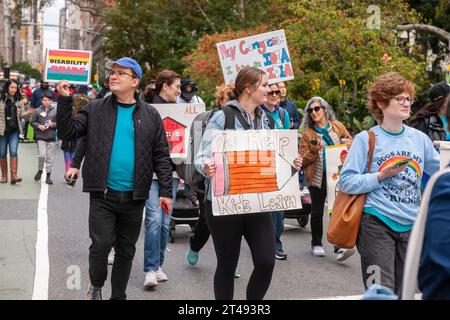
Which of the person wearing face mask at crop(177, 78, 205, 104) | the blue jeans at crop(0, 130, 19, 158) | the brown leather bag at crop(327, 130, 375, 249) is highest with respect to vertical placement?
the person wearing face mask at crop(177, 78, 205, 104)

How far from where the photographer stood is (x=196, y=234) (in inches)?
298

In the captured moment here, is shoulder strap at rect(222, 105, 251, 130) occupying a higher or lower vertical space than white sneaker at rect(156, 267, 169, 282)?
higher

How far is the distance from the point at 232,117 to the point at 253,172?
402 mm

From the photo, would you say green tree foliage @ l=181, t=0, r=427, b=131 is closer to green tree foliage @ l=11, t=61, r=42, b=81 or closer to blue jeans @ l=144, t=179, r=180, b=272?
blue jeans @ l=144, t=179, r=180, b=272

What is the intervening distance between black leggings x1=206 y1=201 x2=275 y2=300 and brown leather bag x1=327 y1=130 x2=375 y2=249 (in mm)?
440

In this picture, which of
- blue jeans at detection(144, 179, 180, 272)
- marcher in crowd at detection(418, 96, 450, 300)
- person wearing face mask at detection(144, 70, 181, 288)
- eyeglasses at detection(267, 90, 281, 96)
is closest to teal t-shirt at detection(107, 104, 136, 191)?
person wearing face mask at detection(144, 70, 181, 288)

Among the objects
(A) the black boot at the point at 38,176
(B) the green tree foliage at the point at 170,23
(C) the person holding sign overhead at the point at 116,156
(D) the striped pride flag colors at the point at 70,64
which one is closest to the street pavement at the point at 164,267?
(C) the person holding sign overhead at the point at 116,156

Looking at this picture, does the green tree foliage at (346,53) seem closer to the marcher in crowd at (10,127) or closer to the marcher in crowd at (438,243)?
the marcher in crowd at (10,127)

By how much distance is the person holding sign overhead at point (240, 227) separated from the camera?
508 centimetres

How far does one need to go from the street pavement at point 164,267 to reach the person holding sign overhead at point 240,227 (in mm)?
1521

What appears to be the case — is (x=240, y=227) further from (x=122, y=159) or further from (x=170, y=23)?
(x=170, y=23)

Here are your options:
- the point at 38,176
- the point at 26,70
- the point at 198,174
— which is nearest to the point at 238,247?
the point at 198,174

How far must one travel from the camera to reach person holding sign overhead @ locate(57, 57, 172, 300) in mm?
5441
